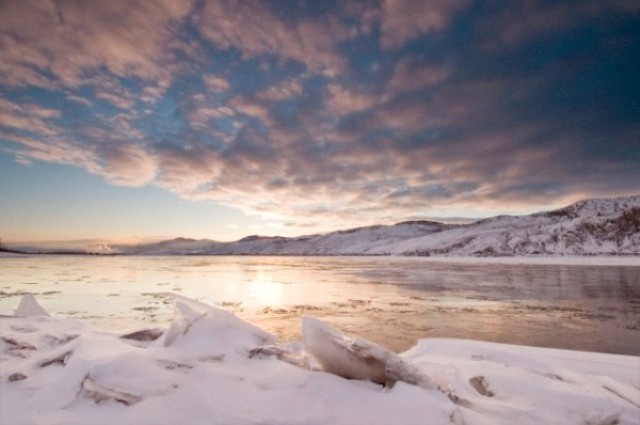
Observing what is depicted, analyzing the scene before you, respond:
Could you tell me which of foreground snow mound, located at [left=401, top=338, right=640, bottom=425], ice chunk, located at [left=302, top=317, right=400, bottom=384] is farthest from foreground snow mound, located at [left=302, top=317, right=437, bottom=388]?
foreground snow mound, located at [left=401, top=338, right=640, bottom=425]

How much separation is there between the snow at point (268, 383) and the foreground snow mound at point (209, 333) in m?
0.02

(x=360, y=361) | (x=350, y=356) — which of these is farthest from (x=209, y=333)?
(x=360, y=361)

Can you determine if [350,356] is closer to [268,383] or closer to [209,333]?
[268,383]

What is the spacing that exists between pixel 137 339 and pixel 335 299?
362 inches

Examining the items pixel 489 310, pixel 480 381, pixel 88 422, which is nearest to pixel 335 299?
pixel 489 310

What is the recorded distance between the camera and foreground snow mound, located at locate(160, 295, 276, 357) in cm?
443

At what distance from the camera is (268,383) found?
3619 mm

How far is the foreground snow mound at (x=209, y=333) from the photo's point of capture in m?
4.43

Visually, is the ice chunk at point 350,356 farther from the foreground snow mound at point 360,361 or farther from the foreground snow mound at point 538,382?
the foreground snow mound at point 538,382

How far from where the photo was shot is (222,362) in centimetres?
412

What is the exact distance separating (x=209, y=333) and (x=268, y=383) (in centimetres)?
141

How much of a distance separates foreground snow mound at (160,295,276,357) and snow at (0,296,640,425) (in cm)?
2

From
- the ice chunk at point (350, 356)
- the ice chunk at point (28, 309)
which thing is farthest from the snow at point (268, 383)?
the ice chunk at point (28, 309)

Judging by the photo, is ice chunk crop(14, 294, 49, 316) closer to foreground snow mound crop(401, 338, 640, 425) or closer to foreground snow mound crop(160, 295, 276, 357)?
foreground snow mound crop(160, 295, 276, 357)
